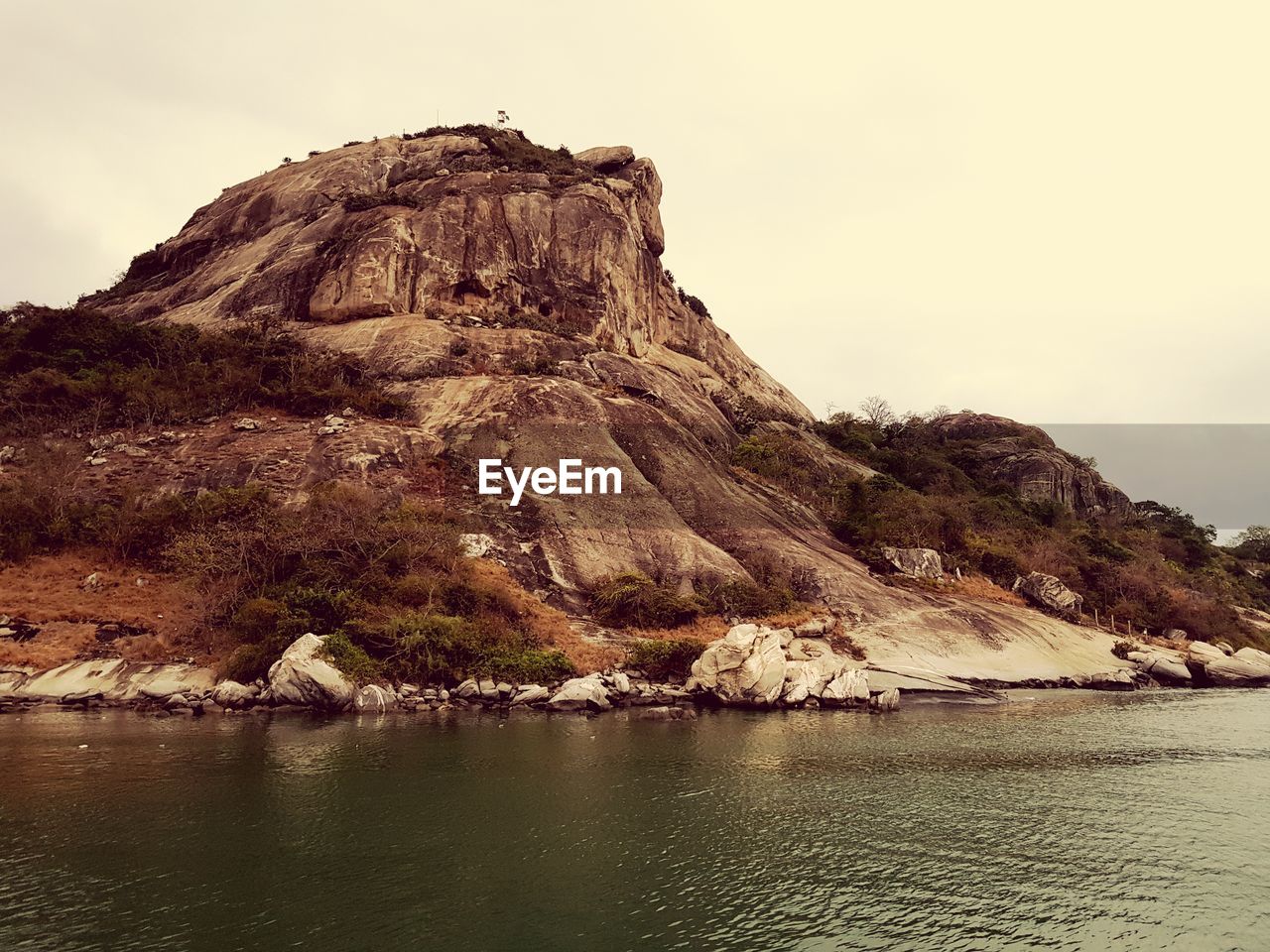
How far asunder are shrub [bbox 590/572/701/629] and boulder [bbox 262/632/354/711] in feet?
50.1

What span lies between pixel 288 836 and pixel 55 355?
56024mm

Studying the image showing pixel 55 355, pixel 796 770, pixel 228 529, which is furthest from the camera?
pixel 55 355

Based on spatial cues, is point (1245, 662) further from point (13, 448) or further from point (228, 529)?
point (13, 448)

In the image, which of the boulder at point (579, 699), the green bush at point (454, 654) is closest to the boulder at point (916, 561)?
the boulder at point (579, 699)

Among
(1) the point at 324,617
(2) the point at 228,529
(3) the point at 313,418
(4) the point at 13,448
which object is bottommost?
(1) the point at 324,617

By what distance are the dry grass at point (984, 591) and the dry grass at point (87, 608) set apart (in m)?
46.5

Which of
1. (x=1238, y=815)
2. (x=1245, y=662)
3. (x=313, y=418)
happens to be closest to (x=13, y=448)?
(x=313, y=418)

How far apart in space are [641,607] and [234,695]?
2065 centimetres

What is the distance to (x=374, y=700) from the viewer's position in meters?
31.6

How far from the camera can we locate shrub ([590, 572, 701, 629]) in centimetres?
4169

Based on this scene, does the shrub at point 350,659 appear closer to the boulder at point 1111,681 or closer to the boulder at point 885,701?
the boulder at point 885,701

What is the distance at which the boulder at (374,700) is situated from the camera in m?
31.3

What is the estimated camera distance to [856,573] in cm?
4969

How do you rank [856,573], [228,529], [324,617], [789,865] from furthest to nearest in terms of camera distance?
[856,573] < [228,529] < [324,617] < [789,865]
